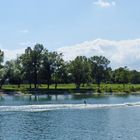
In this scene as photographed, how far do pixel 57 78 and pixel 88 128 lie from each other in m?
122

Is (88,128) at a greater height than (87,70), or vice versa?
(87,70)

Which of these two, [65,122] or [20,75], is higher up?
[20,75]

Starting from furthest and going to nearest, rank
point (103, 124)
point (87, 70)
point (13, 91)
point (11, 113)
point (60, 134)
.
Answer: point (87, 70), point (13, 91), point (11, 113), point (103, 124), point (60, 134)

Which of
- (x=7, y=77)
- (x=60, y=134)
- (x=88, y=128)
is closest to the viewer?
(x=60, y=134)

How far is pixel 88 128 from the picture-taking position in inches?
2442

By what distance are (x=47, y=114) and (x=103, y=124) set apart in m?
16.2

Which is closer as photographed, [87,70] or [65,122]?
[65,122]

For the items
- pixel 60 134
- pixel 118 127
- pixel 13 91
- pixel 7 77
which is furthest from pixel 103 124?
pixel 7 77

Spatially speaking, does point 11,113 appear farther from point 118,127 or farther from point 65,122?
point 118,127

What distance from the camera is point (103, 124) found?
67.5m

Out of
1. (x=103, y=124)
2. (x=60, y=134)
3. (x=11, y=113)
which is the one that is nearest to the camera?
(x=60, y=134)

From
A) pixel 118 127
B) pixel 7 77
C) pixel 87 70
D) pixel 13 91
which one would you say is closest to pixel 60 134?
pixel 118 127

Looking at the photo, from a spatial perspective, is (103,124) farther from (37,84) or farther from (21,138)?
(37,84)

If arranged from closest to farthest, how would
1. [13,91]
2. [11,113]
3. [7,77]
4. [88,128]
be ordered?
[88,128]
[11,113]
[13,91]
[7,77]
